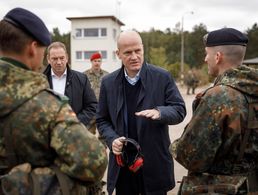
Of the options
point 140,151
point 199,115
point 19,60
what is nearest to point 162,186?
point 140,151

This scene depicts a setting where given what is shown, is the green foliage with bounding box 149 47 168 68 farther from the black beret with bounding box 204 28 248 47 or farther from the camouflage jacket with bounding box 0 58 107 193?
the camouflage jacket with bounding box 0 58 107 193

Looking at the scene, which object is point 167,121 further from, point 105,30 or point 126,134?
point 105,30

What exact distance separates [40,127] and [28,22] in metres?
0.58

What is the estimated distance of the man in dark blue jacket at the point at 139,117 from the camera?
3.57m

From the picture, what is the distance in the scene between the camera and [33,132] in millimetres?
2008

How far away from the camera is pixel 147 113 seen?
10.7ft

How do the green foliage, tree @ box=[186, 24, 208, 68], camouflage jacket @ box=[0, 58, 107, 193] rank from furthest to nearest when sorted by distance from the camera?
1. tree @ box=[186, 24, 208, 68]
2. the green foliage
3. camouflage jacket @ box=[0, 58, 107, 193]

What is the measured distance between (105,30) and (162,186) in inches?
1745

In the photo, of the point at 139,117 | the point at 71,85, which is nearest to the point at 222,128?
the point at 139,117

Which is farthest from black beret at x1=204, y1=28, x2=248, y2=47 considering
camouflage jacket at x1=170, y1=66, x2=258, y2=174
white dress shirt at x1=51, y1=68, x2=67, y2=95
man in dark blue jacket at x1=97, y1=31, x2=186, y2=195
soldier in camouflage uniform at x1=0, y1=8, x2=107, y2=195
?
white dress shirt at x1=51, y1=68, x2=67, y2=95

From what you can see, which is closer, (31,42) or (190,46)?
(31,42)

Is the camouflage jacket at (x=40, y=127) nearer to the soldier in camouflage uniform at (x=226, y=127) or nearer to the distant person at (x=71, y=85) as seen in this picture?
the soldier in camouflage uniform at (x=226, y=127)

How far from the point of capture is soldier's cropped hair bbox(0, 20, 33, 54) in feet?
6.81

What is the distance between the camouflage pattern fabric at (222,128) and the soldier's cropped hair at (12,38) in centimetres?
125
